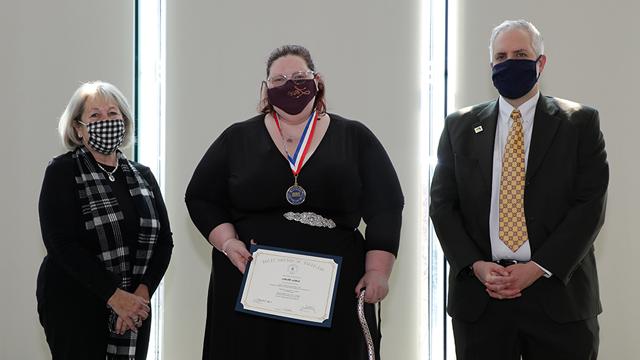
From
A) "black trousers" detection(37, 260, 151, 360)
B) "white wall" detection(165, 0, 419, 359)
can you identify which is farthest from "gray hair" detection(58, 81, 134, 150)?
"white wall" detection(165, 0, 419, 359)

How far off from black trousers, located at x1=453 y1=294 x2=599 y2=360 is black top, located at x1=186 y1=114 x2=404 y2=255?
41 cm

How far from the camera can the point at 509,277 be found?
7.14 feet

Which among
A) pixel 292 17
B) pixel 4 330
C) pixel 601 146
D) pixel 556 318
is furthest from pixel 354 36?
pixel 4 330

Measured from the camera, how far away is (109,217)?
2445mm

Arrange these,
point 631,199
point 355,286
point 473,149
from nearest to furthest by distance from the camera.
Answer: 1. point 355,286
2. point 473,149
3. point 631,199

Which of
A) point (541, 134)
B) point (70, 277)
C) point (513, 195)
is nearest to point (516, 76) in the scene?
point (541, 134)

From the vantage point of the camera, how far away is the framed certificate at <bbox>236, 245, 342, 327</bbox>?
199 centimetres

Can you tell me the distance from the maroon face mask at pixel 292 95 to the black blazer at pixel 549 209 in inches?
22.8

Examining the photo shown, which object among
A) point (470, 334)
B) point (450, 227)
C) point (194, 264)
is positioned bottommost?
point (194, 264)

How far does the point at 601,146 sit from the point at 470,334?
2.55 ft

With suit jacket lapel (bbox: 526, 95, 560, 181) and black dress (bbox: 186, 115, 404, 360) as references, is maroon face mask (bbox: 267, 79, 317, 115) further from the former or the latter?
suit jacket lapel (bbox: 526, 95, 560, 181)

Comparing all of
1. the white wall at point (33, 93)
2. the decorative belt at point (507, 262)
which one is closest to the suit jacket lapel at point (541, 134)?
the decorative belt at point (507, 262)

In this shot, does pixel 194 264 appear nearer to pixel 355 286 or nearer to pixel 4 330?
pixel 4 330

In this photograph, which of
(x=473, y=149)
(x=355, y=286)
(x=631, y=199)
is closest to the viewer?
(x=355, y=286)
